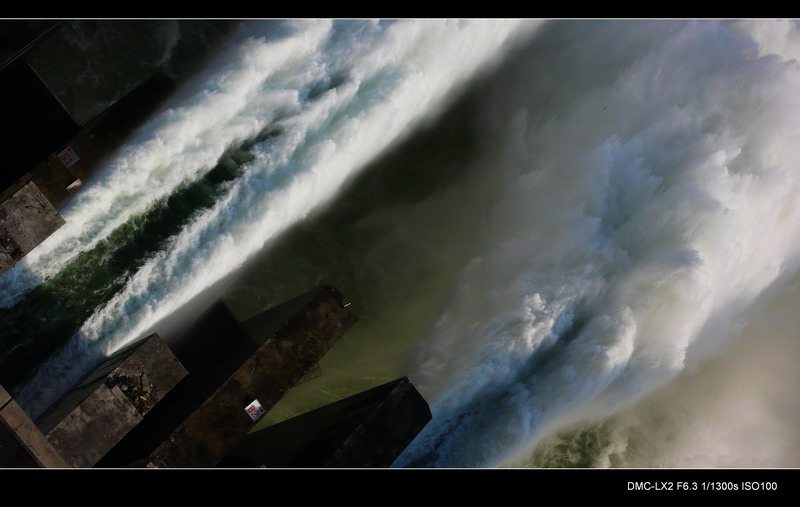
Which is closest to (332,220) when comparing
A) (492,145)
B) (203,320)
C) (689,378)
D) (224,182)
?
(224,182)

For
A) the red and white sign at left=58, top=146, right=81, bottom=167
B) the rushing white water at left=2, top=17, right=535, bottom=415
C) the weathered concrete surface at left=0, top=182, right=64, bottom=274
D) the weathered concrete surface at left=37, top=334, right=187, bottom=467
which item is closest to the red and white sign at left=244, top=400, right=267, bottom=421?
the weathered concrete surface at left=37, top=334, right=187, bottom=467

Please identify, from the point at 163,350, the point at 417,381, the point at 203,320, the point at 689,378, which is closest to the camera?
the point at 163,350

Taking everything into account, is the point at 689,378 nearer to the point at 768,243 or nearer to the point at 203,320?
the point at 768,243

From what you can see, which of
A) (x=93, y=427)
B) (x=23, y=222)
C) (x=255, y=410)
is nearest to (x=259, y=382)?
(x=255, y=410)

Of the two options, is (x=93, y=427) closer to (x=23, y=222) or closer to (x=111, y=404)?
(x=111, y=404)

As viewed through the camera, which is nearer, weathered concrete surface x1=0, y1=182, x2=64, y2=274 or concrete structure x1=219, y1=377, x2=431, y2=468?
concrete structure x1=219, y1=377, x2=431, y2=468

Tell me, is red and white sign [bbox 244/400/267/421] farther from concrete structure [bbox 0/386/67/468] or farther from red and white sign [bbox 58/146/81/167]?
red and white sign [bbox 58/146/81/167]
